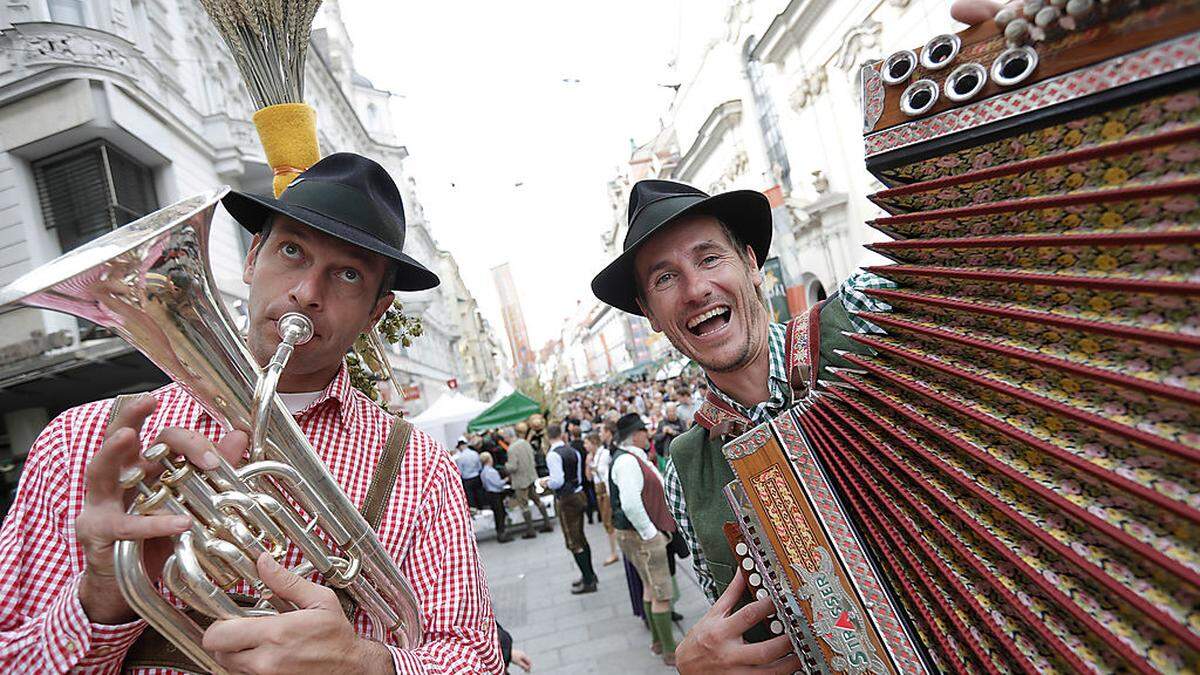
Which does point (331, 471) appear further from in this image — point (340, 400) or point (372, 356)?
point (372, 356)

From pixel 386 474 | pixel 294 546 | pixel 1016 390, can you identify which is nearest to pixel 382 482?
pixel 386 474

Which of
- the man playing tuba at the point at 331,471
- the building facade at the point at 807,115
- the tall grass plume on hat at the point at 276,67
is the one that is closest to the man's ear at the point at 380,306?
the man playing tuba at the point at 331,471

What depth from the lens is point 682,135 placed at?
40156mm

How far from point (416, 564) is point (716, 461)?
1.03 m

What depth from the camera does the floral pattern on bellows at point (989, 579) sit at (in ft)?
3.55

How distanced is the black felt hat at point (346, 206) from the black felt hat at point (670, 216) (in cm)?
69

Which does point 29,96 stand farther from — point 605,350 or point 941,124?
point 605,350

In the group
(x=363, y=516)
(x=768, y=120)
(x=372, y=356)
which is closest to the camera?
(x=363, y=516)

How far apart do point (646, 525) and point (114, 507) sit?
453 centimetres

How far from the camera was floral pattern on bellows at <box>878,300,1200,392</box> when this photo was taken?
0.95 metres

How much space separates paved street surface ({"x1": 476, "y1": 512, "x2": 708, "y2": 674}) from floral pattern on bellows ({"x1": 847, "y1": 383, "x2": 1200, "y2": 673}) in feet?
15.4

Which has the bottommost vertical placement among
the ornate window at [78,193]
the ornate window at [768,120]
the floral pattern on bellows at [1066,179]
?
the floral pattern on bellows at [1066,179]

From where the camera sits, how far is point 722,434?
2020 millimetres

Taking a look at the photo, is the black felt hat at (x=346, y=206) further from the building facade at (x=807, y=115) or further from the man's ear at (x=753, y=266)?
the building facade at (x=807, y=115)
